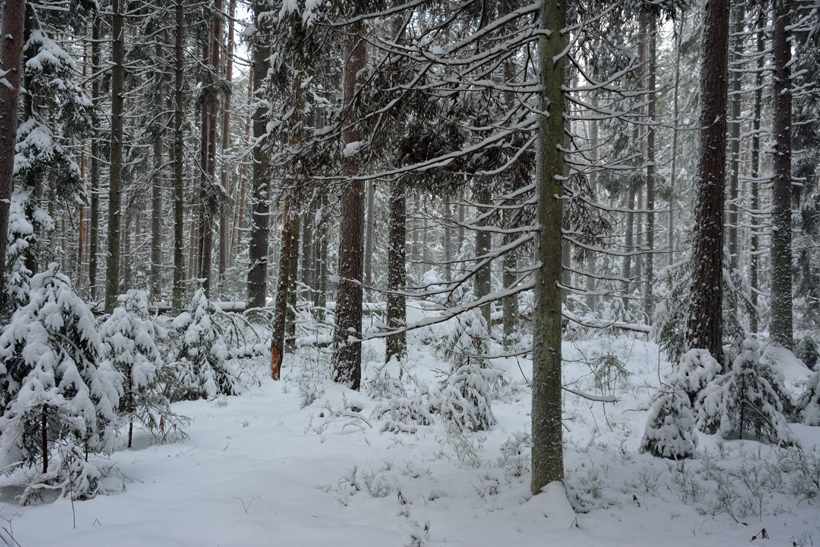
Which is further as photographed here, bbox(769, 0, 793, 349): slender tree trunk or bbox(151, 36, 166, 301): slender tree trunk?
bbox(151, 36, 166, 301): slender tree trunk

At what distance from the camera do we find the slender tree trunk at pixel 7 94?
16.3ft

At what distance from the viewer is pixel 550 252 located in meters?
3.83

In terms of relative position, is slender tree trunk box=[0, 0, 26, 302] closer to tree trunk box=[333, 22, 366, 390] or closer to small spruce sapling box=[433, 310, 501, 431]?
tree trunk box=[333, 22, 366, 390]

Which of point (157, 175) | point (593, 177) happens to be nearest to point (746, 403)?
point (593, 177)

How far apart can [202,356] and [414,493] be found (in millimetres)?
5539

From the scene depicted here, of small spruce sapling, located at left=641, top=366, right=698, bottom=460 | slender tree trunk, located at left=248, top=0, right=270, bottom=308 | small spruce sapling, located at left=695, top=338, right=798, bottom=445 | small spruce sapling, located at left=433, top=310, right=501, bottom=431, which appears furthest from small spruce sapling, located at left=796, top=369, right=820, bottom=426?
slender tree trunk, located at left=248, top=0, right=270, bottom=308

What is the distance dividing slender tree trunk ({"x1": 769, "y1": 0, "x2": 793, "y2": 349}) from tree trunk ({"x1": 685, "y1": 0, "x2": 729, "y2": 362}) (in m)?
5.31

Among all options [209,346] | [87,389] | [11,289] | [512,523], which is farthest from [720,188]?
[11,289]

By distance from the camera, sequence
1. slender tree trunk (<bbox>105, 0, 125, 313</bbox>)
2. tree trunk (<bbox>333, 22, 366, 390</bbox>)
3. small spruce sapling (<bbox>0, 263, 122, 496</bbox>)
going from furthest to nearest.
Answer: slender tree trunk (<bbox>105, 0, 125, 313</bbox>), tree trunk (<bbox>333, 22, 366, 390</bbox>), small spruce sapling (<bbox>0, 263, 122, 496</bbox>)

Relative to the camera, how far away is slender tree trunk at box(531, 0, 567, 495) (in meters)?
3.83

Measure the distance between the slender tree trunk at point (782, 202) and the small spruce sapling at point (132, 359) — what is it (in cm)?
1318

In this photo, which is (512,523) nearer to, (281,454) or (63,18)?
(281,454)

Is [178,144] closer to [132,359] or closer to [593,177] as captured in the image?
[132,359]

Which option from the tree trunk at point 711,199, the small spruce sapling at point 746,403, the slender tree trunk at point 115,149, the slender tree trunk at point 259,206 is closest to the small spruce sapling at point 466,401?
the small spruce sapling at point 746,403
